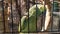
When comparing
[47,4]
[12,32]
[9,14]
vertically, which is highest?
[47,4]

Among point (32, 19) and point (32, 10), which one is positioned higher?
point (32, 10)

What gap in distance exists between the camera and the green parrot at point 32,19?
2629 mm

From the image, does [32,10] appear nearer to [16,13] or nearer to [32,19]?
[32,19]

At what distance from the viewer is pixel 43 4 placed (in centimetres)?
262

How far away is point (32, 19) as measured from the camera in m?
2.65

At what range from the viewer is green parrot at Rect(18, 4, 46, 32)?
2.63m

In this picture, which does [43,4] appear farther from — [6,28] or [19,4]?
[6,28]

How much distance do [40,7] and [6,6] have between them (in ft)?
2.07

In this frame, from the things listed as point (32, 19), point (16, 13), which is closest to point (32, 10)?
point (32, 19)

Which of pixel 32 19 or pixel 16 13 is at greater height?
pixel 16 13

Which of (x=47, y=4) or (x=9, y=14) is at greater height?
(x=47, y=4)

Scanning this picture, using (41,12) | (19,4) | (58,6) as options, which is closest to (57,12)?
(58,6)

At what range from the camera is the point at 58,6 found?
265 centimetres

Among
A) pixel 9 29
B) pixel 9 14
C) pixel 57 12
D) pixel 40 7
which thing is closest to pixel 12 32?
pixel 9 29
